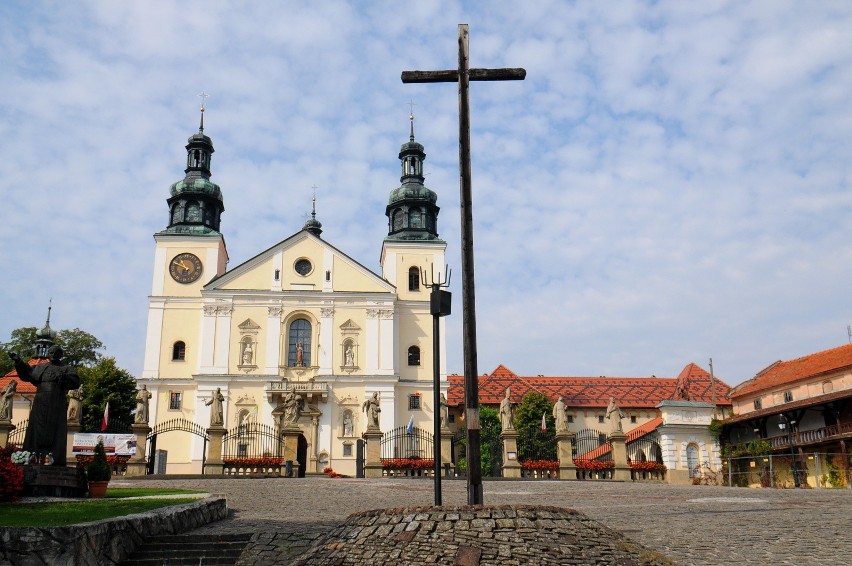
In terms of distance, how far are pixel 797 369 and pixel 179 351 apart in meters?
35.9

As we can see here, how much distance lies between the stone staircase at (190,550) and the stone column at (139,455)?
1942cm

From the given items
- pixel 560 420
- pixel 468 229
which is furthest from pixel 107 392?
pixel 468 229

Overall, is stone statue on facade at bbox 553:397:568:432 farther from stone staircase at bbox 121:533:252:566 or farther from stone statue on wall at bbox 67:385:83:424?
stone staircase at bbox 121:533:252:566

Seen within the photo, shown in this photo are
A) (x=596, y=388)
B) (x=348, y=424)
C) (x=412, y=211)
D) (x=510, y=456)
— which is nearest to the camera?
(x=510, y=456)

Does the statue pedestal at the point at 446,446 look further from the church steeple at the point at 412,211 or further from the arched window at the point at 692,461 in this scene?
the church steeple at the point at 412,211

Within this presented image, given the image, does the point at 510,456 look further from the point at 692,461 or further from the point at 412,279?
the point at 412,279

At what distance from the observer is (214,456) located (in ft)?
97.1

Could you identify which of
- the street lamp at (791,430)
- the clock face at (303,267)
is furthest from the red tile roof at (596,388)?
the street lamp at (791,430)

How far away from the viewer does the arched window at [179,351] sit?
155 ft

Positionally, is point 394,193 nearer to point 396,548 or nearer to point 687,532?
point 687,532

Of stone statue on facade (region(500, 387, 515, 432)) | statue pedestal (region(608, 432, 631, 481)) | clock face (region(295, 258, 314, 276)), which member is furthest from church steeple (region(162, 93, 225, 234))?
statue pedestal (region(608, 432, 631, 481))

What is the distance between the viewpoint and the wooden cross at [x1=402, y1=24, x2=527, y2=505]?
28.0ft

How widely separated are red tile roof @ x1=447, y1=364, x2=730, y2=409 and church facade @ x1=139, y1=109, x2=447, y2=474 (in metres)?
14.4

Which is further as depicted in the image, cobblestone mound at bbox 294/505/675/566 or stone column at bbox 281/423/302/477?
stone column at bbox 281/423/302/477
